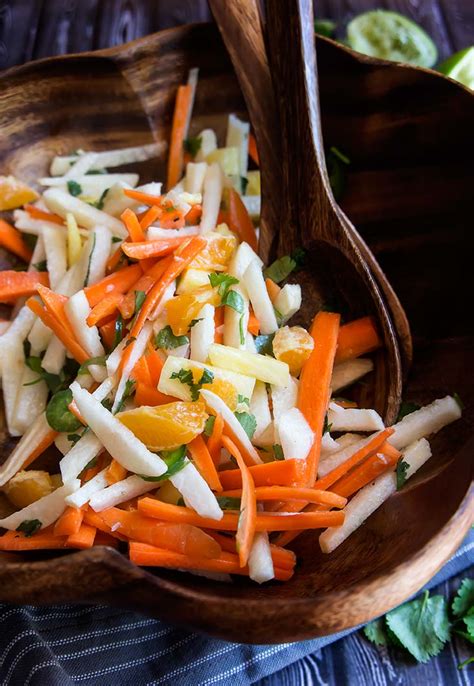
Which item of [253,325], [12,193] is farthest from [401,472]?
[12,193]

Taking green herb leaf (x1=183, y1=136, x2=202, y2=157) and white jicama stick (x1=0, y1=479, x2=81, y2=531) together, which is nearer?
white jicama stick (x1=0, y1=479, x2=81, y2=531)

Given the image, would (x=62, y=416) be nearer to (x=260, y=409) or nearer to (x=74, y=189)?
(x=260, y=409)

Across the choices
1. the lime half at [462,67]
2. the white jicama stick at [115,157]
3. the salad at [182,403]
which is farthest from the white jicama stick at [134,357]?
the lime half at [462,67]

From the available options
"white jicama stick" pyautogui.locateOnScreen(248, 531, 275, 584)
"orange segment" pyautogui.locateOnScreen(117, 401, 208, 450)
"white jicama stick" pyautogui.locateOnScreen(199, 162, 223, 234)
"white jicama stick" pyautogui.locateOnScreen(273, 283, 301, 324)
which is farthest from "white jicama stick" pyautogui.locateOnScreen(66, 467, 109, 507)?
"white jicama stick" pyautogui.locateOnScreen(199, 162, 223, 234)

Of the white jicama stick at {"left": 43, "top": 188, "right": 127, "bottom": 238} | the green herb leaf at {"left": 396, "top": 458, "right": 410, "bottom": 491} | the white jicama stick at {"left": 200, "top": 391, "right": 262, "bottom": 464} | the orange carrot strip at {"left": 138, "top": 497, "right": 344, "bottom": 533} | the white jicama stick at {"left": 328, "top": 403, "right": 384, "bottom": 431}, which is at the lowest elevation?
the orange carrot strip at {"left": 138, "top": 497, "right": 344, "bottom": 533}

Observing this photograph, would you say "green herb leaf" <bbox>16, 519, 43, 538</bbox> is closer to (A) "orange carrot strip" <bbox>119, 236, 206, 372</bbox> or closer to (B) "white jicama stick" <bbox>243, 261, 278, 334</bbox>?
(A) "orange carrot strip" <bbox>119, 236, 206, 372</bbox>

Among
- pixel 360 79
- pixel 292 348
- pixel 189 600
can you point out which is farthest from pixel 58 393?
pixel 360 79

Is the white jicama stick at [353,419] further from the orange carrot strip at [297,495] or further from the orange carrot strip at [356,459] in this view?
the orange carrot strip at [297,495]
